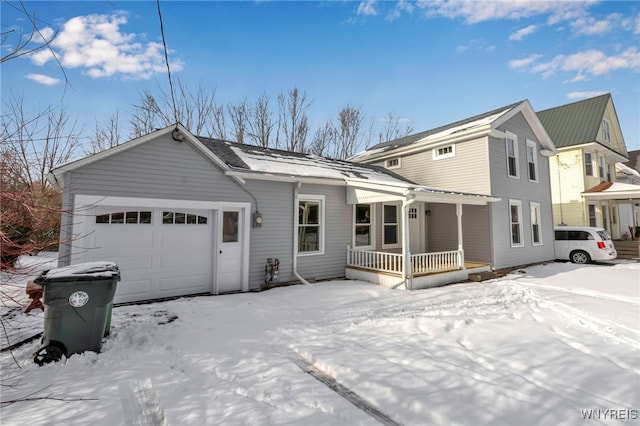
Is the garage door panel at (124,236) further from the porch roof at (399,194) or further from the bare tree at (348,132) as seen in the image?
the bare tree at (348,132)

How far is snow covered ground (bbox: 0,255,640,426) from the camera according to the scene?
256 cm

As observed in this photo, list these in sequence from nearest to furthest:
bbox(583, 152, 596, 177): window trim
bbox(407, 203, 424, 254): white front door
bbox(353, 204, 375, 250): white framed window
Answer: bbox(353, 204, 375, 250): white framed window → bbox(407, 203, 424, 254): white front door → bbox(583, 152, 596, 177): window trim

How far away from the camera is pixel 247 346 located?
13.1 ft

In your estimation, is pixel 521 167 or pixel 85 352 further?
pixel 521 167

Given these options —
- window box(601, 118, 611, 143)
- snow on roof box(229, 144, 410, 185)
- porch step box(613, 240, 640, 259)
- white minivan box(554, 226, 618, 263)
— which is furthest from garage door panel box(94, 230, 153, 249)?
window box(601, 118, 611, 143)

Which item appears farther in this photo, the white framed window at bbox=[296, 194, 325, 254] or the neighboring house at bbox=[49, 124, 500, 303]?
the white framed window at bbox=[296, 194, 325, 254]

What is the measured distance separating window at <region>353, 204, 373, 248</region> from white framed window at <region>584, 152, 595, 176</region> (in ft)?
46.3

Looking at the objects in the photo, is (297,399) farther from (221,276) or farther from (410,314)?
(221,276)

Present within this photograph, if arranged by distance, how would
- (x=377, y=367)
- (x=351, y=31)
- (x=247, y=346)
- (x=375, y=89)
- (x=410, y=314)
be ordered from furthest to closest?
(x=375, y=89) < (x=351, y=31) < (x=410, y=314) < (x=247, y=346) < (x=377, y=367)

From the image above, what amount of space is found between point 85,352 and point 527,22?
1295 centimetres

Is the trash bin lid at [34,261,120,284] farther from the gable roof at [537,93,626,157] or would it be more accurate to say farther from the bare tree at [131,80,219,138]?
the gable roof at [537,93,626,157]

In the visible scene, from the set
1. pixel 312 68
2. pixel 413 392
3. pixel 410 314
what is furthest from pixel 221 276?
pixel 312 68

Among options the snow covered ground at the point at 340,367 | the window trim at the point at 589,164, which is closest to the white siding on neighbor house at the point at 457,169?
the snow covered ground at the point at 340,367

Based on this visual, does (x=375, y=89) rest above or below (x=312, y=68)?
above
